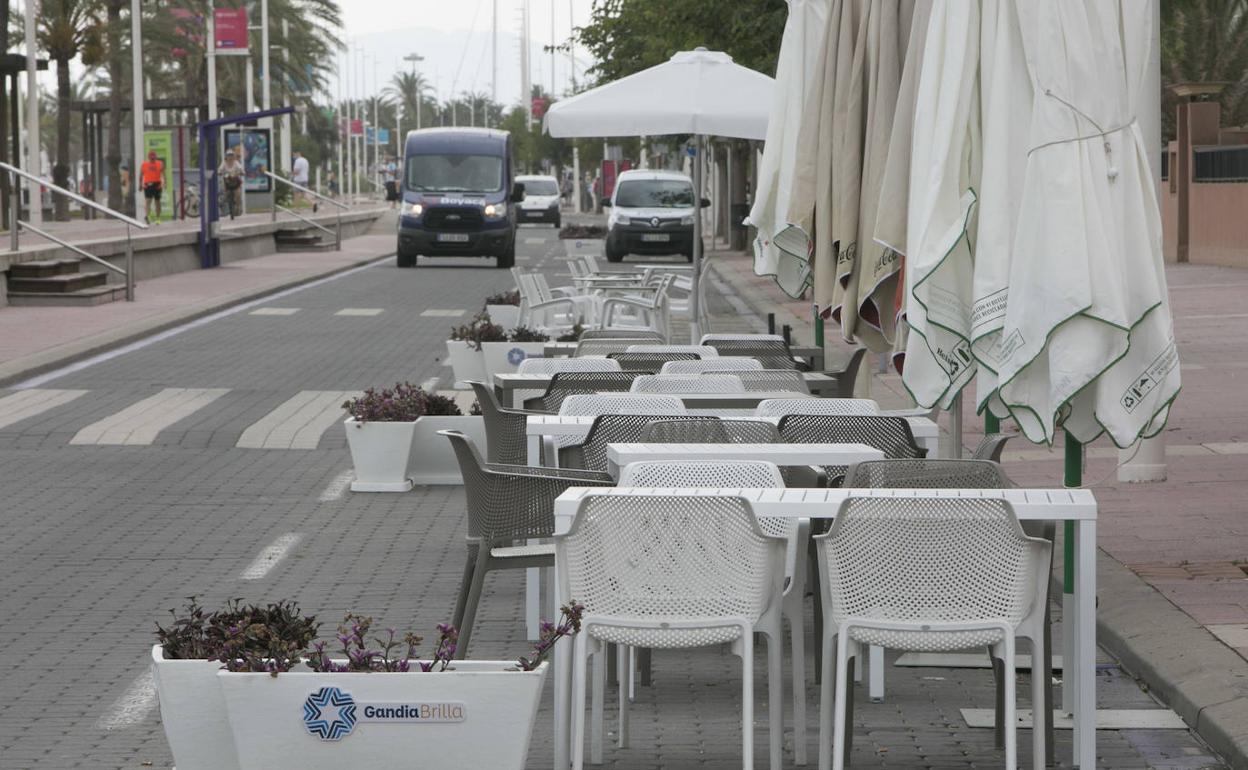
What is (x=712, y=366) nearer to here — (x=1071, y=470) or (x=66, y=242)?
(x=1071, y=470)

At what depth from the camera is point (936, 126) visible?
22.5 ft

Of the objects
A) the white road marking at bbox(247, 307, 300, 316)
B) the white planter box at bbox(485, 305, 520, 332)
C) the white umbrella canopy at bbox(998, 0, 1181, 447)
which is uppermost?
the white umbrella canopy at bbox(998, 0, 1181, 447)

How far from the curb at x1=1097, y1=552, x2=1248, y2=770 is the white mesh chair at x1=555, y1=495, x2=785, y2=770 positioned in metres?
1.48

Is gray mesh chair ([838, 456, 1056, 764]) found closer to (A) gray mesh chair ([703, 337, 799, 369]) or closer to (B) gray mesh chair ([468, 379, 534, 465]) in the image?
(B) gray mesh chair ([468, 379, 534, 465])

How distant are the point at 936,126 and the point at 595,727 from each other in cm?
238

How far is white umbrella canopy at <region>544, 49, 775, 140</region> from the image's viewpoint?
14.3m

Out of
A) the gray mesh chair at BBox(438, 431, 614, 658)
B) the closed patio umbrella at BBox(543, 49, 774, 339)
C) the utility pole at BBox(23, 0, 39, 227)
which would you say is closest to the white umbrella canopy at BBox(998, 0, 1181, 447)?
the gray mesh chair at BBox(438, 431, 614, 658)

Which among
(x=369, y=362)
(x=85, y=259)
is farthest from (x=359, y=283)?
(x=369, y=362)

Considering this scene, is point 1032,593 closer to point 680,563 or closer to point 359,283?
point 680,563

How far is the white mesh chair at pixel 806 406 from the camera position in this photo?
25.6 ft

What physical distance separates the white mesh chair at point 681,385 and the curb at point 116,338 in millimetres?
10511

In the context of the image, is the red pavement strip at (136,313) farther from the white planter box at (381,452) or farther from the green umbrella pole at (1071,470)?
the green umbrella pole at (1071,470)

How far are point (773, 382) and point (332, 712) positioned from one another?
4.79 m

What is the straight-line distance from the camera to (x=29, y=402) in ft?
53.7
